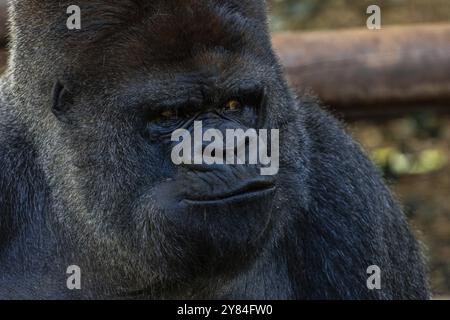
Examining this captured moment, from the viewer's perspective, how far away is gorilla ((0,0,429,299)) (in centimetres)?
456

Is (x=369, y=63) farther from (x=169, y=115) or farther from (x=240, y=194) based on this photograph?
(x=240, y=194)

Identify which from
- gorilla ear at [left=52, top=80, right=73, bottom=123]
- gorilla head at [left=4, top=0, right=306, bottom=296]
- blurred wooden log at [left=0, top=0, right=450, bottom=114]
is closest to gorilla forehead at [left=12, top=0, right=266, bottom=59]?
gorilla head at [left=4, top=0, right=306, bottom=296]

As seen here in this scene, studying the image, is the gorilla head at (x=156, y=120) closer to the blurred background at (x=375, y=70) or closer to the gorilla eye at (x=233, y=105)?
the gorilla eye at (x=233, y=105)

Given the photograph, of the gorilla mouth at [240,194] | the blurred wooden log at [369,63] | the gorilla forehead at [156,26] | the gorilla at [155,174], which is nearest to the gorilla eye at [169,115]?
the gorilla at [155,174]

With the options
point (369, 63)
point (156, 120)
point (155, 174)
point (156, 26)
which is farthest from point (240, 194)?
point (369, 63)

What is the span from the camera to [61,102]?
485cm

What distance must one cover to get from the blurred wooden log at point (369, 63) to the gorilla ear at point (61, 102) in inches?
116

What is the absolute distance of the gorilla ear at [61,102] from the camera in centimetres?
483

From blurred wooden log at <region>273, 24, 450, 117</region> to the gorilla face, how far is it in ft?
8.97

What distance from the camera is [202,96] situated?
462cm

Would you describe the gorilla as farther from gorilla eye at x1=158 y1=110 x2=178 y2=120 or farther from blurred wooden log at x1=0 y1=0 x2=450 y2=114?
blurred wooden log at x1=0 y1=0 x2=450 y2=114

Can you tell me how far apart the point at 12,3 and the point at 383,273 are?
236 centimetres
